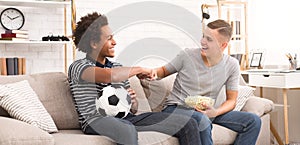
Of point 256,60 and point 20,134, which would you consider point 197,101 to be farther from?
point 256,60

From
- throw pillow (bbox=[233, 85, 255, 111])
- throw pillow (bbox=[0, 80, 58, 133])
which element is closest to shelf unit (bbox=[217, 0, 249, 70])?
throw pillow (bbox=[233, 85, 255, 111])

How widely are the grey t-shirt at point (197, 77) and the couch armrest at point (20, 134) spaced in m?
0.99

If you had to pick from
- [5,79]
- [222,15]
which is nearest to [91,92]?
[5,79]

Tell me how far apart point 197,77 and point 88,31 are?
0.79 metres

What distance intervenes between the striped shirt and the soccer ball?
42 mm

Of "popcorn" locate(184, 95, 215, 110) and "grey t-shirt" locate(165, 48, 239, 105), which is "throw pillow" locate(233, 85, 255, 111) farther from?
"popcorn" locate(184, 95, 215, 110)

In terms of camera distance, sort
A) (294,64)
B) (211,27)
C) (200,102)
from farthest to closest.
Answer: (294,64), (211,27), (200,102)

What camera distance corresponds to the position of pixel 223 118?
3.21m

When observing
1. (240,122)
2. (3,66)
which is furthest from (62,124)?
(3,66)

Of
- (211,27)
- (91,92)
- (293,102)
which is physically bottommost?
(293,102)

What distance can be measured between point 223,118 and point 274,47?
1.93 m

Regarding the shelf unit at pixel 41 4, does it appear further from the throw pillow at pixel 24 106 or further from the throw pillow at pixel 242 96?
the throw pillow at pixel 242 96

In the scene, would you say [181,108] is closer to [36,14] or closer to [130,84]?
[130,84]

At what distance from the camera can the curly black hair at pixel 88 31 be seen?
2.95 meters
